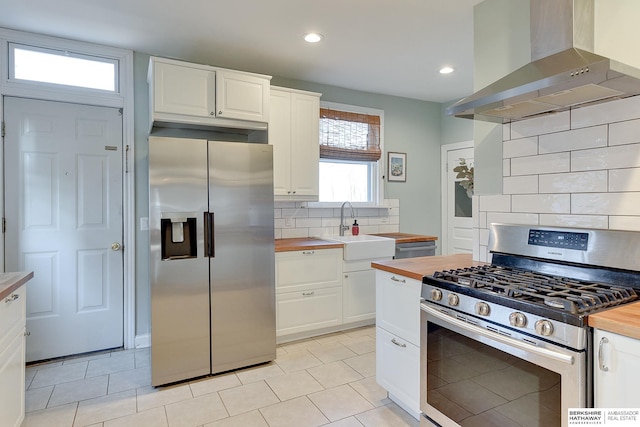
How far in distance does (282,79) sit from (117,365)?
2.97m

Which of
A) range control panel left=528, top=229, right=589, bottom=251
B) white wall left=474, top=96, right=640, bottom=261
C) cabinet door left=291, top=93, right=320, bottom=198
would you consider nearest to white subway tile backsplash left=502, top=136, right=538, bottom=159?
white wall left=474, top=96, right=640, bottom=261

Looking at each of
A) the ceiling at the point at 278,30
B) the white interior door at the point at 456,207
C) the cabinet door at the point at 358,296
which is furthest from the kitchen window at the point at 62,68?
the white interior door at the point at 456,207

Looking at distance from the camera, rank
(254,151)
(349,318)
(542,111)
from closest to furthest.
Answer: (542,111) < (254,151) < (349,318)

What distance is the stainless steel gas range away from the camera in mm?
1267

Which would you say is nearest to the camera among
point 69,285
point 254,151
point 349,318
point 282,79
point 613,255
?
point 613,255

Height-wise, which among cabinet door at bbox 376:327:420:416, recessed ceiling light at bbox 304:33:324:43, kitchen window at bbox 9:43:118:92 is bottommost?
cabinet door at bbox 376:327:420:416

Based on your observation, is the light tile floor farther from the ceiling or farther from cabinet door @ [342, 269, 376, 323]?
the ceiling

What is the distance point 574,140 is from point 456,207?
2811 millimetres

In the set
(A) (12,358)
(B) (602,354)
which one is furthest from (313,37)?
(A) (12,358)

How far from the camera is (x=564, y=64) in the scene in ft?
4.82

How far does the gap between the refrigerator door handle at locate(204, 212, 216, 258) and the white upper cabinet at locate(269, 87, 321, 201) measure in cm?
84

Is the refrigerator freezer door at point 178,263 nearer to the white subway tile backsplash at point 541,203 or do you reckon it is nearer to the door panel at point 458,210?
the white subway tile backsplash at point 541,203

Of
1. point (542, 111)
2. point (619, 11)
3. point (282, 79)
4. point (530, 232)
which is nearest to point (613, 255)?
point (530, 232)

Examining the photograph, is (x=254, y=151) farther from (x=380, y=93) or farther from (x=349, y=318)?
(x=380, y=93)
